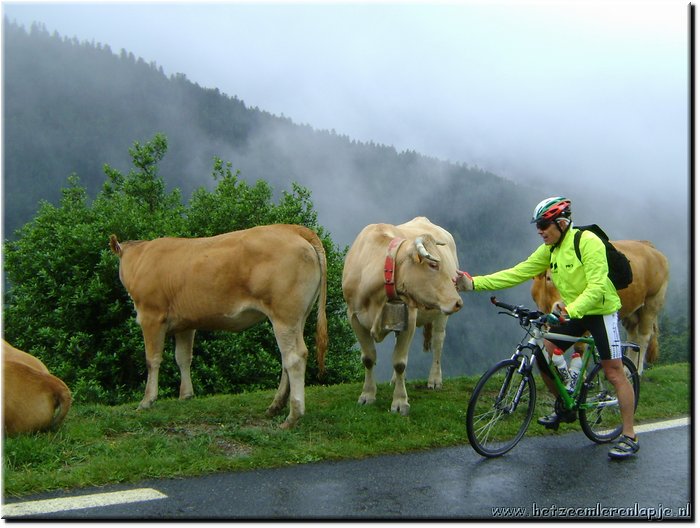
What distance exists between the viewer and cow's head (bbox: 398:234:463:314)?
24.9 ft

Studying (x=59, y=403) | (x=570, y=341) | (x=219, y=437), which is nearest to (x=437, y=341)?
(x=570, y=341)

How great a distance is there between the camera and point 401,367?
8328 millimetres

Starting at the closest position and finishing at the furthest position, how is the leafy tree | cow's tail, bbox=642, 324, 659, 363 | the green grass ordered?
1. the green grass
2. cow's tail, bbox=642, 324, 659, 363
3. the leafy tree

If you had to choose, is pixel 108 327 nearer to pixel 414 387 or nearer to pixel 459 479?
pixel 414 387

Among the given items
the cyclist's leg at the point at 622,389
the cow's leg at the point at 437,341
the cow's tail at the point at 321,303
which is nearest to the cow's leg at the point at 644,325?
the cow's leg at the point at 437,341

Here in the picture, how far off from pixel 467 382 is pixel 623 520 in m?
5.43

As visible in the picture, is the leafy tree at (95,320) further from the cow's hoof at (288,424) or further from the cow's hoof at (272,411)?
the cow's hoof at (288,424)

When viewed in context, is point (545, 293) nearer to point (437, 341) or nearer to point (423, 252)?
point (437, 341)

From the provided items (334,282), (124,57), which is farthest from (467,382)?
(124,57)

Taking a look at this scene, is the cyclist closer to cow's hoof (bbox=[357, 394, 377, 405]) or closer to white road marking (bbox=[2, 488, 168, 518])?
cow's hoof (bbox=[357, 394, 377, 405])

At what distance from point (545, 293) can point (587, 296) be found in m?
4.13

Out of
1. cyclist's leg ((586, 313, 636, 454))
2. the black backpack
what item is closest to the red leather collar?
the black backpack

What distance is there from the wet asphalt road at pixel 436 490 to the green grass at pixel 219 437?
210 mm

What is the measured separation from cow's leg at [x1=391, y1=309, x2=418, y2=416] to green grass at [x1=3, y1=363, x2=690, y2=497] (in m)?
0.17
